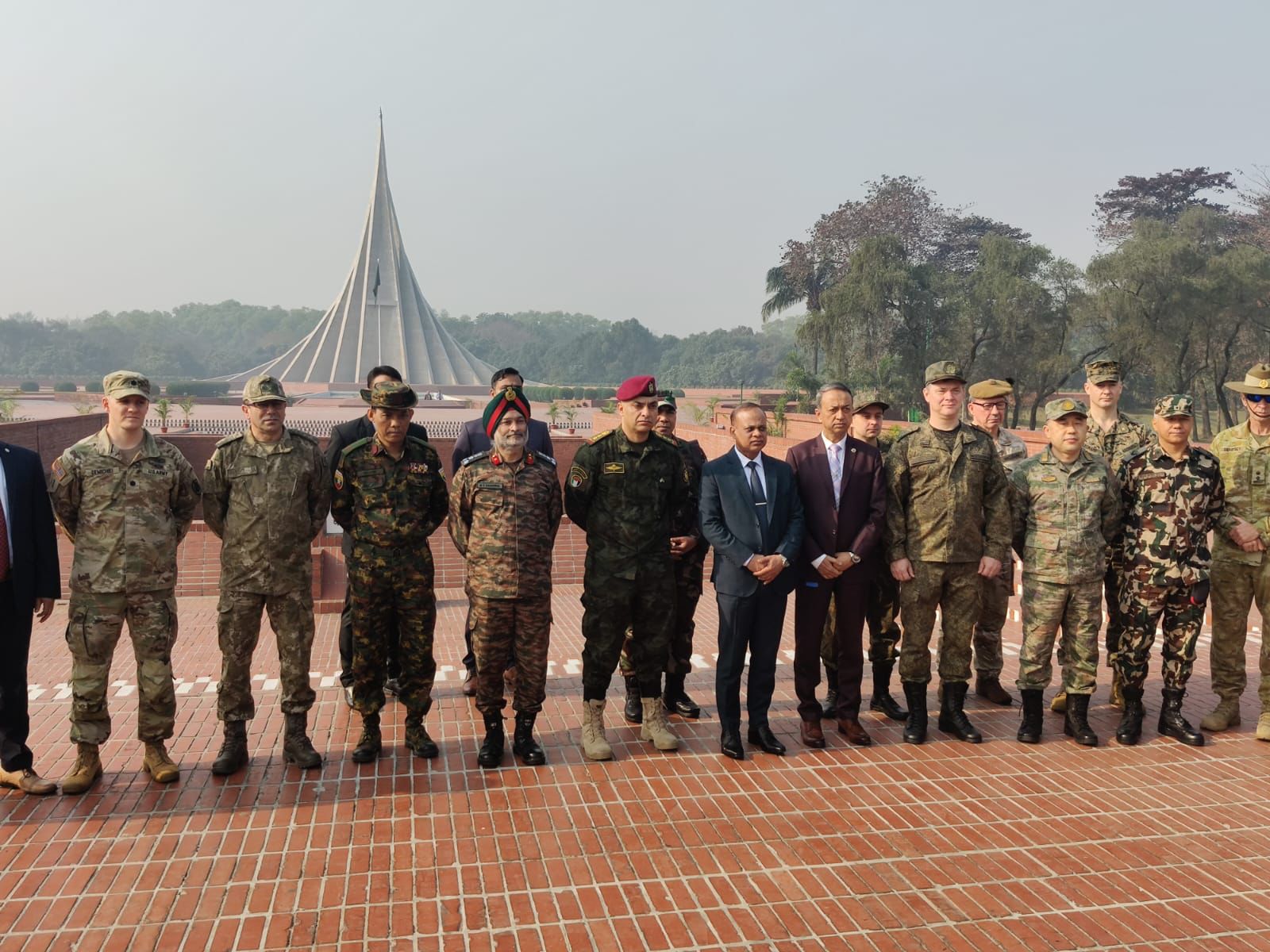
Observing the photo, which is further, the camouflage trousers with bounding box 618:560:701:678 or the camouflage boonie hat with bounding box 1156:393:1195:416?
the camouflage trousers with bounding box 618:560:701:678

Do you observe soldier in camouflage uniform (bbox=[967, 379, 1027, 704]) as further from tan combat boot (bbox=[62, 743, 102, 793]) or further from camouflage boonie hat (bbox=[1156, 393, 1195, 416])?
tan combat boot (bbox=[62, 743, 102, 793])

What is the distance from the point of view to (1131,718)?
3.66m

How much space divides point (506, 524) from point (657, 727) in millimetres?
1008

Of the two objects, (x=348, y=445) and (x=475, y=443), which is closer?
(x=348, y=445)

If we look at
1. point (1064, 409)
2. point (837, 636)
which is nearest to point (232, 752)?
point (837, 636)

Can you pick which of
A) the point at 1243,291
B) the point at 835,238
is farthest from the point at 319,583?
the point at 835,238

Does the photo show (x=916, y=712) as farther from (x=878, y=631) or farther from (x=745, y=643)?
(x=745, y=643)

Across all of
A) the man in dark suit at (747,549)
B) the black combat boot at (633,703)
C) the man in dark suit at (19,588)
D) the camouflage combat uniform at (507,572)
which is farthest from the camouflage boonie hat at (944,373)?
the man in dark suit at (19,588)

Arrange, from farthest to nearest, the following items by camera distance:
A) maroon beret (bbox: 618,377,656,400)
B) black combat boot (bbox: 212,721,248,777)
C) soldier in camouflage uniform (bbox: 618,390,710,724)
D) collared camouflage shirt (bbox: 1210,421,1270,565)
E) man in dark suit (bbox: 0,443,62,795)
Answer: soldier in camouflage uniform (bbox: 618,390,710,724), collared camouflage shirt (bbox: 1210,421,1270,565), maroon beret (bbox: 618,377,656,400), black combat boot (bbox: 212,721,248,777), man in dark suit (bbox: 0,443,62,795)

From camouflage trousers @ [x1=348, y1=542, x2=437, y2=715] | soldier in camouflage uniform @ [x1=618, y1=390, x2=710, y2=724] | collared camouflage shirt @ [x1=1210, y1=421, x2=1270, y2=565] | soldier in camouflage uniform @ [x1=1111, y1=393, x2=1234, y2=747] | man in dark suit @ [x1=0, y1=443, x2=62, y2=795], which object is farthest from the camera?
soldier in camouflage uniform @ [x1=618, y1=390, x2=710, y2=724]

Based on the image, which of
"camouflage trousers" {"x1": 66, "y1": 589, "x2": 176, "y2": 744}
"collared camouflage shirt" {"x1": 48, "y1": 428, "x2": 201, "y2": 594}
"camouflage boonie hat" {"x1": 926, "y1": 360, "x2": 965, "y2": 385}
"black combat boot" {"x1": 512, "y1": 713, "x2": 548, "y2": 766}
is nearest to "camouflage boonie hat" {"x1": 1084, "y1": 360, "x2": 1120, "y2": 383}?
"camouflage boonie hat" {"x1": 926, "y1": 360, "x2": 965, "y2": 385}

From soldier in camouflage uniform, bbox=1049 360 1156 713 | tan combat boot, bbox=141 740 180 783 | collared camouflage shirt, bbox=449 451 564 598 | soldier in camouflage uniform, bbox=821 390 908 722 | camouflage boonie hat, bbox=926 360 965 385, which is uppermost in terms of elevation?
camouflage boonie hat, bbox=926 360 965 385

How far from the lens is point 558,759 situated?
11.0 feet

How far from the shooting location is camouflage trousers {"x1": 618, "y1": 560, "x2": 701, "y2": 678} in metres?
3.86
